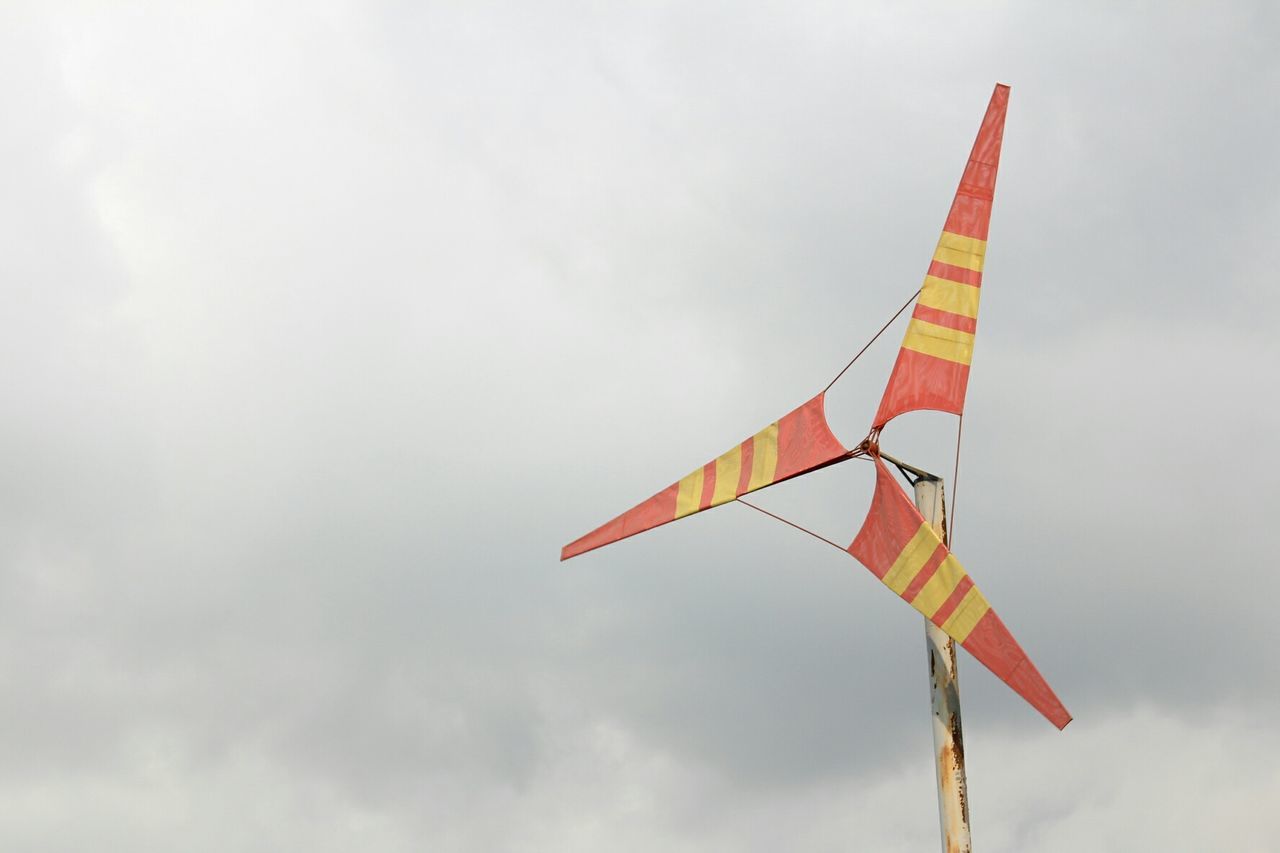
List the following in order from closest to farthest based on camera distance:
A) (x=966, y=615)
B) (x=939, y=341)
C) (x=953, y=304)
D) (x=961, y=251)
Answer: (x=966, y=615) < (x=939, y=341) < (x=953, y=304) < (x=961, y=251)

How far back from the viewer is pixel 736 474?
34.2m

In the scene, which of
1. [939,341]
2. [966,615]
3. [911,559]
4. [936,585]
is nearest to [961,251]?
[939,341]

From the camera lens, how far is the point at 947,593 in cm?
3091

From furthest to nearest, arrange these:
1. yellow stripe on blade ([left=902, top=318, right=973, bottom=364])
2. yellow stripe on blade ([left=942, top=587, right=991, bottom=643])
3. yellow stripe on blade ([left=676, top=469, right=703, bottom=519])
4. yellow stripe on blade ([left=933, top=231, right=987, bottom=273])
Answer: yellow stripe on blade ([left=933, top=231, right=987, bottom=273]) → yellow stripe on blade ([left=676, top=469, right=703, bottom=519]) → yellow stripe on blade ([left=902, top=318, right=973, bottom=364]) → yellow stripe on blade ([left=942, top=587, right=991, bottom=643])

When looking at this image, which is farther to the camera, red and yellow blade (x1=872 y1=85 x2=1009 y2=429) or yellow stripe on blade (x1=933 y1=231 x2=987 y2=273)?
yellow stripe on blade (x1=933 y1=231 x2=987 y2=273)

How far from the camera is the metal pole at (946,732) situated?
1211 inches

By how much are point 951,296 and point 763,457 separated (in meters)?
5.42

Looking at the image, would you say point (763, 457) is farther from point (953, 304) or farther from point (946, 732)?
point (946, 732)

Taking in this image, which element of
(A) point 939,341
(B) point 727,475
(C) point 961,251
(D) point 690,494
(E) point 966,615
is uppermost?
(C) point 961,251

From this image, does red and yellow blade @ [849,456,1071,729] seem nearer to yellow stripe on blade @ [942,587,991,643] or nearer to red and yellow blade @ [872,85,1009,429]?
yellow stripe on blade @ [942,587,991,643]

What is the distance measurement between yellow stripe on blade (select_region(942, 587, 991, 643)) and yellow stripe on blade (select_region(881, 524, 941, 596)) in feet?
3.71

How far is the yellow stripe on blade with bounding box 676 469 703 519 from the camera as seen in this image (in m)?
34.0

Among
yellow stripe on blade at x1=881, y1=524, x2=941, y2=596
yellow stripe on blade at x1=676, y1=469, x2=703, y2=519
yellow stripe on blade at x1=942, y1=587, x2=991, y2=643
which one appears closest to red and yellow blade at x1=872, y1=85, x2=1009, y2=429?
yellow stripe on blade at x1=881, y1=524, x2=941, y2=596

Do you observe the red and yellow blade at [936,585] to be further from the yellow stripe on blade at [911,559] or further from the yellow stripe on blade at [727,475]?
the yellow stripe on blade at [727,475]
